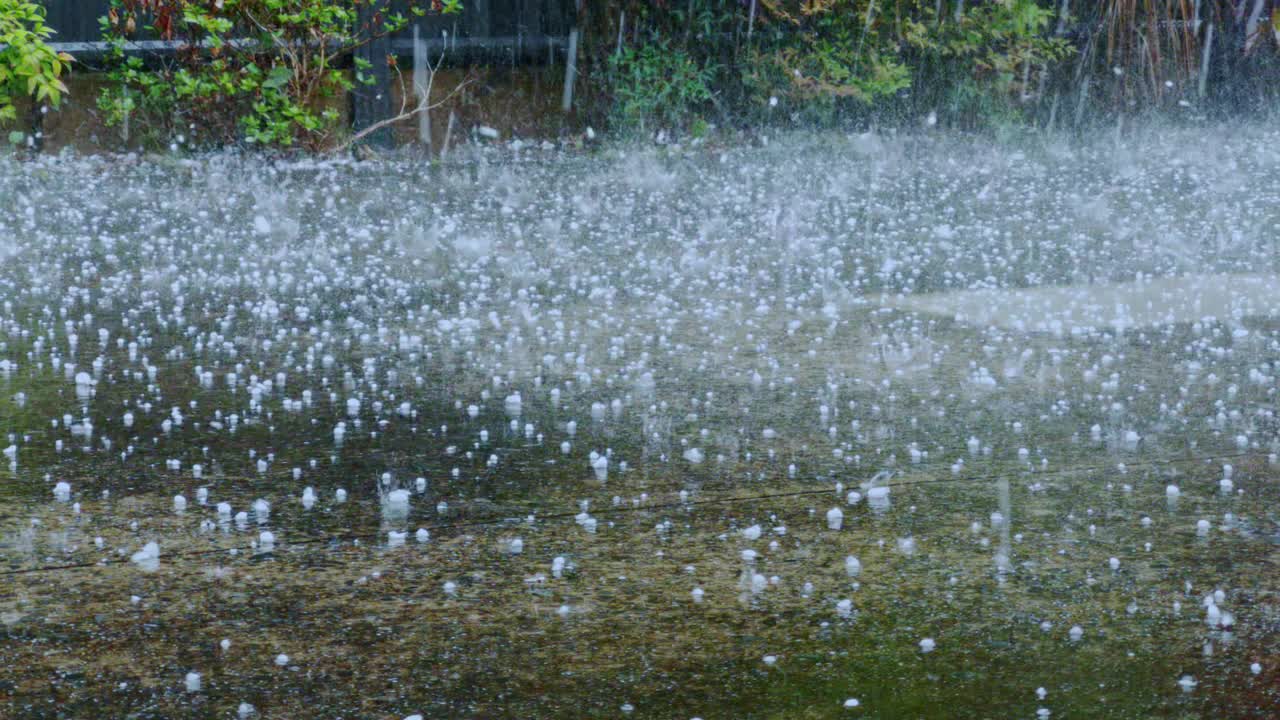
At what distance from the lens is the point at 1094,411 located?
4.05 meters

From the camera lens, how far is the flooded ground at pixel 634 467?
2434 mm

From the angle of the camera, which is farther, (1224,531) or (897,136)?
(897,136)

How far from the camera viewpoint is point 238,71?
30.0ft

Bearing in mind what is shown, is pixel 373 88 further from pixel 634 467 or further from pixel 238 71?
pixel 634 467

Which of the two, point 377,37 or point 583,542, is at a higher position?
point 377,37

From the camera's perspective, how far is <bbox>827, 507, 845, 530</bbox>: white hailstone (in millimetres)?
3141

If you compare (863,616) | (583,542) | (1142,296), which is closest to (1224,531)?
(863,616)

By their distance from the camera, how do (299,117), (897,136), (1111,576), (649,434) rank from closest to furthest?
(1111,576) → (649,434) → (299,117) → (897,136)

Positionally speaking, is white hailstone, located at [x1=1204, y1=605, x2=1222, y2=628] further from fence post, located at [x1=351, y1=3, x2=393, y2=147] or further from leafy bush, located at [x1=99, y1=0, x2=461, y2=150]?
fence post, located at [x1=351, y1=3, x2=393, y2=147]

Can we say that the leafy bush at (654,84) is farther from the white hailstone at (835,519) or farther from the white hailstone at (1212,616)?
the white hailstone at (1212,616)

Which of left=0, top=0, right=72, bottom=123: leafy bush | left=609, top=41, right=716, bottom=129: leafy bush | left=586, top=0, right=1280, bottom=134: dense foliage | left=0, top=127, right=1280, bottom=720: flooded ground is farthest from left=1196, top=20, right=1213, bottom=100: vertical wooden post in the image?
left=0, top=0, right=72, bottom=123: leafy bush

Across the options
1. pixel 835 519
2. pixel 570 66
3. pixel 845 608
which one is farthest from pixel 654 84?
pixel 845 608

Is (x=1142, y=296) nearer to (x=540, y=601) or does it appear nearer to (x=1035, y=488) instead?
(x=1035, y=488)

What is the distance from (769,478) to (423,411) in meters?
1.01
